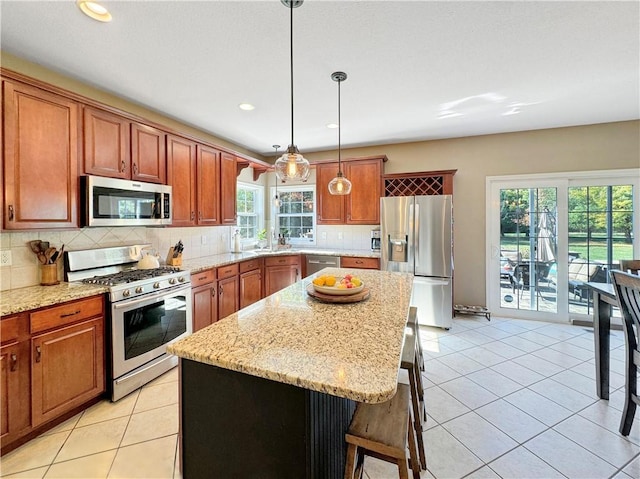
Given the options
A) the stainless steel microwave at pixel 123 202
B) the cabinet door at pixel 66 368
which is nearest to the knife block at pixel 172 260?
the stainless steel microwave at pixel 123 202

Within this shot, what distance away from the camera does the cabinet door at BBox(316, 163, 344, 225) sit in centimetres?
444

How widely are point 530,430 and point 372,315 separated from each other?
1477 mm

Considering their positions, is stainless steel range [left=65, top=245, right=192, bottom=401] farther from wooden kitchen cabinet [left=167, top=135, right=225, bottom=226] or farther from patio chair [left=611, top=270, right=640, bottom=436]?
patio chair [left=611, top=270, right=640, bottom=436]

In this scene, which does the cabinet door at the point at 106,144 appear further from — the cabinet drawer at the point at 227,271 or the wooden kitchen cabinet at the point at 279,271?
the wooden kitchen cabinet at the point at 279,271

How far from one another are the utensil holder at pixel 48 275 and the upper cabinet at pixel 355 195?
3.19m

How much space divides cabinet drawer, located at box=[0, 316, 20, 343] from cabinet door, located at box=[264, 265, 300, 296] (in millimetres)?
Result: 2679

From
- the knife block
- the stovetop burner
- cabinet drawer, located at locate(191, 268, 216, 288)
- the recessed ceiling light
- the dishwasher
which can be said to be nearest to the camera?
the recessed ceiling light

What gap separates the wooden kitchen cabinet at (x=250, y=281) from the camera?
375 centimetres

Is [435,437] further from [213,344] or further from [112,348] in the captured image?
[112,348]

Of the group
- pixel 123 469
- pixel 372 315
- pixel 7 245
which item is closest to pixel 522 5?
pixel 372 315

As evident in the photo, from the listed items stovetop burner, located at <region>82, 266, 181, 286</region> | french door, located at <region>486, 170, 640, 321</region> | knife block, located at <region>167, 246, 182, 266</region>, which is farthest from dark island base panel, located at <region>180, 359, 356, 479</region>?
french door, located at <region>486, 170, 640, 321</region>

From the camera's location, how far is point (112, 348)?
2.16 m

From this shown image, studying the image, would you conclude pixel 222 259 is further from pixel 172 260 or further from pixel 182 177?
pixel 182 177

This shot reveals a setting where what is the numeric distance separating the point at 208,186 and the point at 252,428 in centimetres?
303
